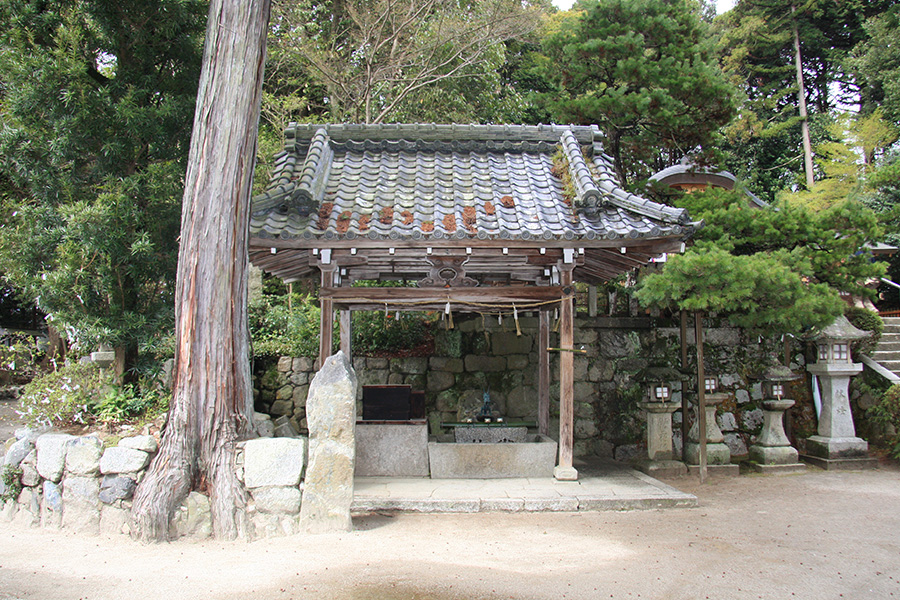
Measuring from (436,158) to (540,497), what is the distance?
16.4 feet

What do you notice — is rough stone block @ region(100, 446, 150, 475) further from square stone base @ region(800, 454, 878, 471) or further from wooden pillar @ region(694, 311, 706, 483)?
square stone base @ region(800, 454, 878, 471)

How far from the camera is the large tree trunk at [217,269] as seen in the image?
5.55m

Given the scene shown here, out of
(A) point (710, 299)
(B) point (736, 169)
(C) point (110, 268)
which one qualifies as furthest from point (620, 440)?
(B) point (736, 169)

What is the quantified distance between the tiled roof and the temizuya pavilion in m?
0.02

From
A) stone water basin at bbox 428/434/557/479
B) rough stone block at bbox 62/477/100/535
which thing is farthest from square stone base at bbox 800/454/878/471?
rough stone block at bbox 62/477/100/535

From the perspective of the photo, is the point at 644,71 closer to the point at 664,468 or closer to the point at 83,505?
the point at 664,468

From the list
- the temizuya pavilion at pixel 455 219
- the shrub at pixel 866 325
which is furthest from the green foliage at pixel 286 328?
the shrub at pixel 866 325

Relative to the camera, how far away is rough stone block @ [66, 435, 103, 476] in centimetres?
555

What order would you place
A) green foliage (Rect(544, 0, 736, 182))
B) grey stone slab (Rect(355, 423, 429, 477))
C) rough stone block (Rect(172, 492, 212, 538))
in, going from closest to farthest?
rough stone block (Rect(172, 492, 212, 538))
grey stone slab (Rect(355, 423, 429, 477))
green foliage (Rect(544, 0, 736, 182))

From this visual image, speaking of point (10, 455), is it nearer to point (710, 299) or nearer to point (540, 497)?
point (540, 497)

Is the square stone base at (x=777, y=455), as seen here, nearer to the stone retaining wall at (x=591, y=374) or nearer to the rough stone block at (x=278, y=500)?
the stone retaining wall at (x=591, y=374)

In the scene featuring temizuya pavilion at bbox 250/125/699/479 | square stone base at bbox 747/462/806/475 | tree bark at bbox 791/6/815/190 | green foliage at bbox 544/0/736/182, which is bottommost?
square stone base at bbox 747/462/806/475

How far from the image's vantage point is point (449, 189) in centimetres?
761

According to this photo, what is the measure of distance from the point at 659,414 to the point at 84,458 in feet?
25.4
